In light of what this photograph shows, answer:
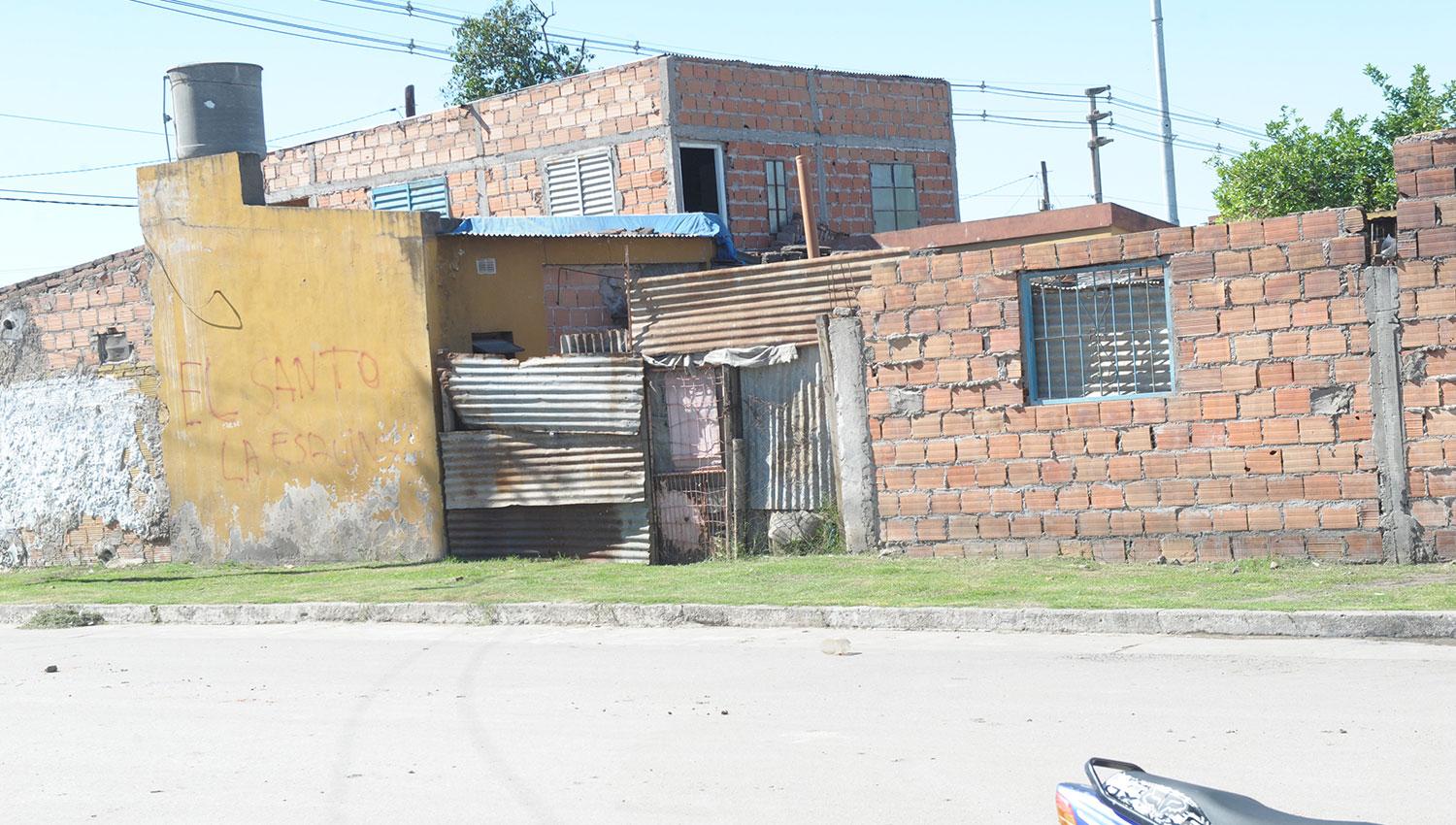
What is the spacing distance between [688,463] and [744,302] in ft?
5.72

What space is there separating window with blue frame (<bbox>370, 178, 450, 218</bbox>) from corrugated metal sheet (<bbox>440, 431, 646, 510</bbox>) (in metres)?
12.3

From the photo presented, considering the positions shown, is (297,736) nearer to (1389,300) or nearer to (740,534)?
(740,534)

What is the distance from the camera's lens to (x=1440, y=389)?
A: 445 inches

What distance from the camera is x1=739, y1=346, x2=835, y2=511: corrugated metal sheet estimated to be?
47.0 ft

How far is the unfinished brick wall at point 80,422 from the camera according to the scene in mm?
17781

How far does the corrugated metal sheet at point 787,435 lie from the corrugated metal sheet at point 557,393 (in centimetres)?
118

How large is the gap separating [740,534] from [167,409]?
7.32 m

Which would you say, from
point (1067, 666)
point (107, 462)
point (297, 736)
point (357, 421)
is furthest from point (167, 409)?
point (1067, 666)

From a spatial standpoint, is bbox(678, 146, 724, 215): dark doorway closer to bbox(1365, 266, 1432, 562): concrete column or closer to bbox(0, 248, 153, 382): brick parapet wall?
bbox(0, 248, 153, 382): brick parapet wall

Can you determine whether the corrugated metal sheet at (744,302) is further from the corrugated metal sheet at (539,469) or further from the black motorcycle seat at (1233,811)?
the black motorcycle seat at (1233,811)

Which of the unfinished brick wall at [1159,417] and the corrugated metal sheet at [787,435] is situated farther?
the corrugated metal sheet at [787,435]

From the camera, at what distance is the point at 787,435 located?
14547mm

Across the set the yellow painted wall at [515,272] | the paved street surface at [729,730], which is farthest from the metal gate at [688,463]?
the paved street surface at [729,730]

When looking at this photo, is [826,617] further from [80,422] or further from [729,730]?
[80,422]
